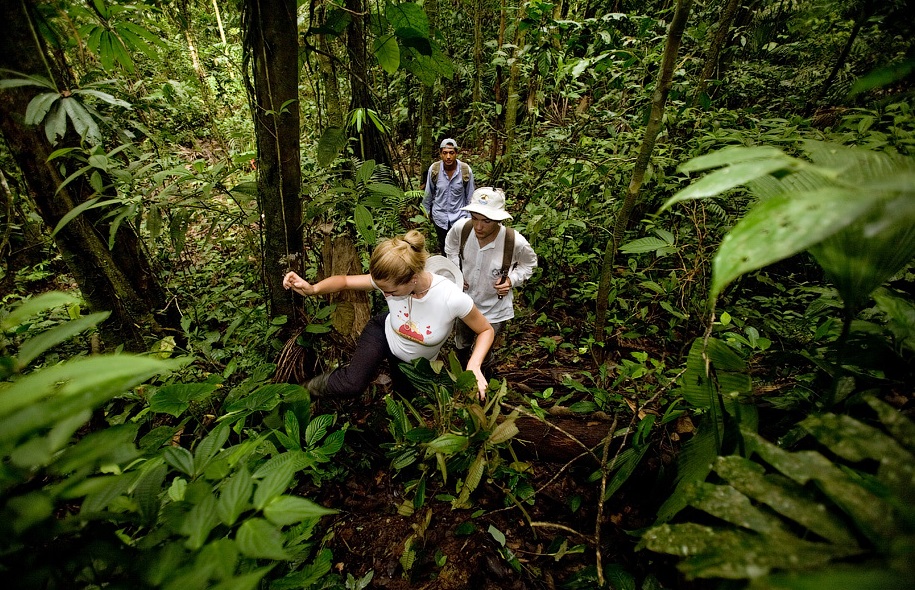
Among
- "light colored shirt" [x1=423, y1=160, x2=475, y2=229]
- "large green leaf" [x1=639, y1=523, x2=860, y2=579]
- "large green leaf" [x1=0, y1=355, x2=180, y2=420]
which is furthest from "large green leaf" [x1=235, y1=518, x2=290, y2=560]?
"light colored shirt" [x1=423, y1=160, x2=475, y2=229]

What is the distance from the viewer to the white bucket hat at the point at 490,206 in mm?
2865

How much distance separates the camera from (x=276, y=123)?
1.80 m

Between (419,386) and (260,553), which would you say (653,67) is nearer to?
(419,386)

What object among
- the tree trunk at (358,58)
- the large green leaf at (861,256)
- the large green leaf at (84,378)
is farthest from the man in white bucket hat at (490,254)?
the large green leaf at (84,378)

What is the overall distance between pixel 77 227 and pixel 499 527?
3.22 meters

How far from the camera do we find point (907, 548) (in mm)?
511

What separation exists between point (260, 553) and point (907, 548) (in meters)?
1.07

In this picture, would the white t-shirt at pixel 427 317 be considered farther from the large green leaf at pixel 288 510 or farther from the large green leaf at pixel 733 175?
the large green leaf at pixel 733 175

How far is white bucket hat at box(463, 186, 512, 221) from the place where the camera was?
287 centimetres

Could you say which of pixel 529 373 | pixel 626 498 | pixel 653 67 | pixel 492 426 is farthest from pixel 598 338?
pixel 653 67

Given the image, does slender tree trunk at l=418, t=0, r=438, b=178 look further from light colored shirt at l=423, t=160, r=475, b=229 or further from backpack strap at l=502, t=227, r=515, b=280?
backpack strap at l=502, t=227, r=515, b=280

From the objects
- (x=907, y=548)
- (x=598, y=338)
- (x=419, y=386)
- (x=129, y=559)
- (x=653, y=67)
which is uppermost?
(x=653, y=67)

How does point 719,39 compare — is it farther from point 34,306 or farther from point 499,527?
point 34,306

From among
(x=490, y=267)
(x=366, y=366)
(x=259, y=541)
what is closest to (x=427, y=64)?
(x=490, y=267)
